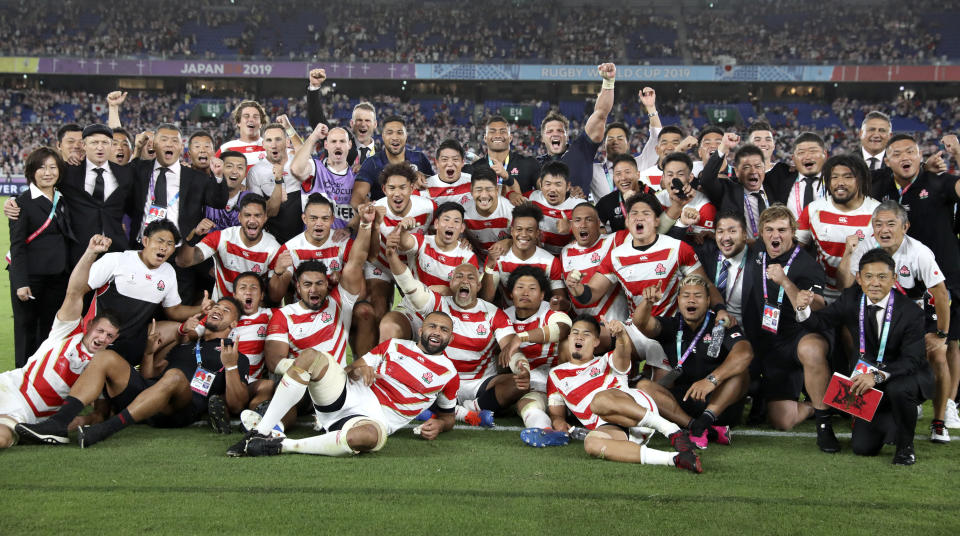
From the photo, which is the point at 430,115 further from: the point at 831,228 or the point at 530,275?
the point at 831,228

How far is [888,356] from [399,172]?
3.95 m

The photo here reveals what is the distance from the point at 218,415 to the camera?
5.53 m

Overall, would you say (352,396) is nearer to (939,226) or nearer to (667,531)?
(667,531)

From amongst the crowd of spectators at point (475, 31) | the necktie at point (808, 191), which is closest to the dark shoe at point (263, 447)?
the necktie at point (808, 191)

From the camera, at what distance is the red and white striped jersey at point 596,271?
6.57m

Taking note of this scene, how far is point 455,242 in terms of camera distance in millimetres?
6637

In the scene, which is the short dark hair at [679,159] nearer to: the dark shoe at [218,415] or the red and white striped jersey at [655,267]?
the red and white striped jersey at [655,267]

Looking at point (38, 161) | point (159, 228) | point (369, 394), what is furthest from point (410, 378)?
point (38, 161)

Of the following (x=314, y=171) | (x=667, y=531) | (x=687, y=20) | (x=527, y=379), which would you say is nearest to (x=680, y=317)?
(x=527, y=379)

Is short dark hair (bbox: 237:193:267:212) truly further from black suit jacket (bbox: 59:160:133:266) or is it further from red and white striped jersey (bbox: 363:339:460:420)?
red and white striped jersey (bbox: 363:339:460:420)

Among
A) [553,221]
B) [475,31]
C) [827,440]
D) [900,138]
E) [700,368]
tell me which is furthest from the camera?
[475,31]

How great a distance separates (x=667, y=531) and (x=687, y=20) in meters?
44.8

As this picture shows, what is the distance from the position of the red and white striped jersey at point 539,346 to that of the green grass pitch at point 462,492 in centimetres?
110

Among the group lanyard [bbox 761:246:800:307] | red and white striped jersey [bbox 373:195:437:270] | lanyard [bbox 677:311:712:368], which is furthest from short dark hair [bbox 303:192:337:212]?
lanyard [bbox 761:246:800:307]
